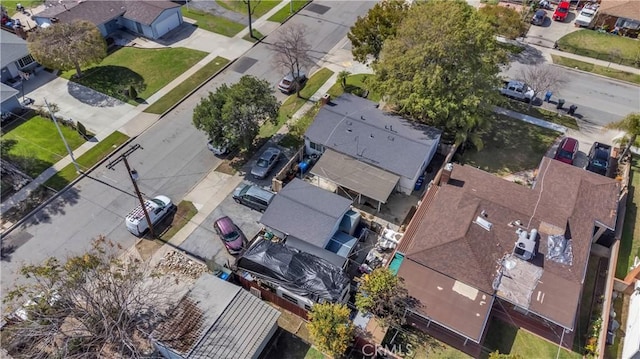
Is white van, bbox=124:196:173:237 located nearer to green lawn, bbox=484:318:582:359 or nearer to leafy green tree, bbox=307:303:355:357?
leafy green tree, bbox=307:303:355:357

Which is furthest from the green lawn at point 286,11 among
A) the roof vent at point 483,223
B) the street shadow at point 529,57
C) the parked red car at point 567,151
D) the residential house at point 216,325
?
the residential house at point 216,325

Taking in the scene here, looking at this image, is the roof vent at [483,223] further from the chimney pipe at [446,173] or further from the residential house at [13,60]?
the residential house at [13,60]

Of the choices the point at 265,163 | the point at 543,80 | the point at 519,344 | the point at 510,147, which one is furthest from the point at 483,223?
the point at 543,80

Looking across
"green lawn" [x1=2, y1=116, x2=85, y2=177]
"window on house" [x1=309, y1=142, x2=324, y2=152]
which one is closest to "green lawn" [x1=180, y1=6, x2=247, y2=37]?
"green lawn" [x1=2, y1=116, x2=85, y2=177]

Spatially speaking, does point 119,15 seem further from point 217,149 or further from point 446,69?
point 446,69

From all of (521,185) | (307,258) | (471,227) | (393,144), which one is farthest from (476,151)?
(307,258)

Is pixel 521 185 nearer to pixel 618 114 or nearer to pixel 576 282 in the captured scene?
pixel 576 282
